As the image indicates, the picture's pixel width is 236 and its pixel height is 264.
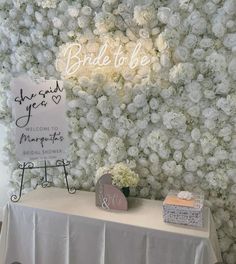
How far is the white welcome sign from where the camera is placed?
74.8 inches

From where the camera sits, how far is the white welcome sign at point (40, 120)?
1900mm

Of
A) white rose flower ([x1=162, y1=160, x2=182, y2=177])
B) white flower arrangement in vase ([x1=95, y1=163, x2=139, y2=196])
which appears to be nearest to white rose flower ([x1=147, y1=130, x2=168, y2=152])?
white rose flower ([x1=162, y1=160, x2=182, y2=177])

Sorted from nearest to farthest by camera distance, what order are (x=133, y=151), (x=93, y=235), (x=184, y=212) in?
(x=184, y=212) < (x=93, y=235) < (x=133, y=151)

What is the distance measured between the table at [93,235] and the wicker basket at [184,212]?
0.12 ft

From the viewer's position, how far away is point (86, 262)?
179 cm

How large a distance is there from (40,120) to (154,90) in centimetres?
75

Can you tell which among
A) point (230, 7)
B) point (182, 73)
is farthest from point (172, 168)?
point (230, 7)

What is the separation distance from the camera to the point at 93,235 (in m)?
1.75

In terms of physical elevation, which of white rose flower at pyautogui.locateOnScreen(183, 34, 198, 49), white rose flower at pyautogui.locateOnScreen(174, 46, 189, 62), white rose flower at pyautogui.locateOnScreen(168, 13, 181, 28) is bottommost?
white rose flower at pyautogui.locateOnScreen(174, 46, 189, 62)

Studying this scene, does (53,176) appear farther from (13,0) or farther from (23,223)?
(13,0)

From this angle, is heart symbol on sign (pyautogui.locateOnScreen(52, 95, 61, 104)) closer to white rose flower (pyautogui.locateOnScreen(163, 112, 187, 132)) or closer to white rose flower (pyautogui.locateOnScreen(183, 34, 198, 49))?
white rose flower (pyautogui.locateOnScreen(163, 112, 187, 132))

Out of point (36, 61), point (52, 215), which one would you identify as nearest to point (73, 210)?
point (52, 215)

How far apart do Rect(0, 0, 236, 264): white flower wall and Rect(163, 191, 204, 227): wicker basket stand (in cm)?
27

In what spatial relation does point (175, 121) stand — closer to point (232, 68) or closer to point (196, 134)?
point (196, 134)
